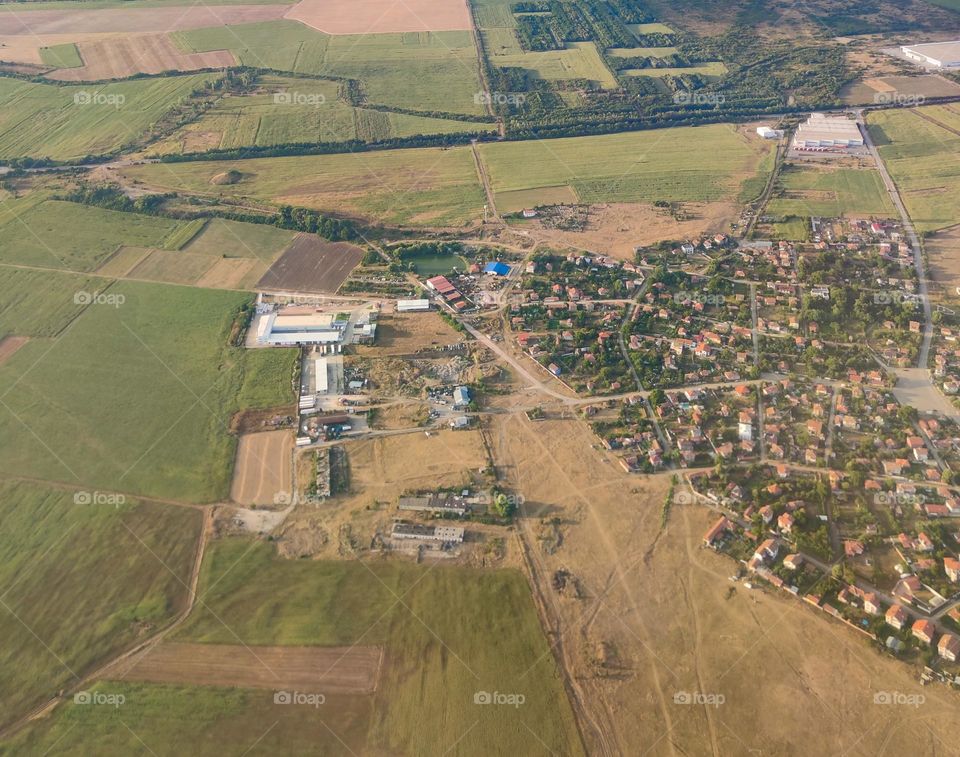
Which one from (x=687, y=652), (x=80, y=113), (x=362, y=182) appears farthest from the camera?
(x=80, y=113)

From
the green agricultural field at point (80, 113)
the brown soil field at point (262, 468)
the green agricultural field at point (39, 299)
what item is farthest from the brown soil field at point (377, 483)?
the green agricultural field at point (80, 113)

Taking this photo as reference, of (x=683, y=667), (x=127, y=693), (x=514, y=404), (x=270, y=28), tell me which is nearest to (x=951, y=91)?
(x=514, y=404)

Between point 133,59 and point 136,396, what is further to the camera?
point 133,59

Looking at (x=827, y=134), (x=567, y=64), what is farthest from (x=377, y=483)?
(x=567, y=64)

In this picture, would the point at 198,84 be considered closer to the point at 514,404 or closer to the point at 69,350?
the point at 69,350

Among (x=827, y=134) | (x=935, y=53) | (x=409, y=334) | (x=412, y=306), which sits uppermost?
(x=935, y=53)

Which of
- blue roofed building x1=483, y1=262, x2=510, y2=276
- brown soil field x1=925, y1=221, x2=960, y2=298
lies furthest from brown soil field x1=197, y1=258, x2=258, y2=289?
brown soil field x1=925, y1=221, x2=960, y2=298

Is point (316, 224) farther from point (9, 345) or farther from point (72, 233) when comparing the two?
point (9, 345)
